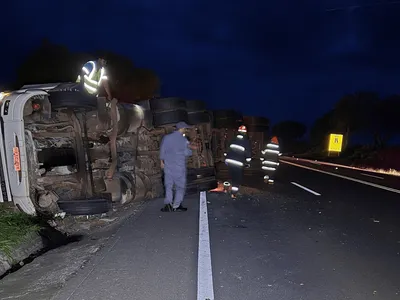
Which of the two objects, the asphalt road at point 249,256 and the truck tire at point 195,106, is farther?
the truck tire at point 195,106

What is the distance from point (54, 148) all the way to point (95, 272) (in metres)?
3.20

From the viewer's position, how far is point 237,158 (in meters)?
9.46

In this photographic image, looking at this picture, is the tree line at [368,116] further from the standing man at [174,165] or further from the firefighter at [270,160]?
the standing man at [174,165]

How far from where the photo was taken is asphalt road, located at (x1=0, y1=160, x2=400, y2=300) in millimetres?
3720

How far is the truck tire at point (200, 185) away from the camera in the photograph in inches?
354

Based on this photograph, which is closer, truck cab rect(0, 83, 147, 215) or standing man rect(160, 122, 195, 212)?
truck cab rect(0, 83, 147, 215)

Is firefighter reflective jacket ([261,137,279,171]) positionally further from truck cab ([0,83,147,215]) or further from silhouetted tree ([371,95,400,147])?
silhouetted tree ([371,95,400,147])

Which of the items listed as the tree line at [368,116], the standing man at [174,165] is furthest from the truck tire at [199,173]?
the tree line at [368,116]

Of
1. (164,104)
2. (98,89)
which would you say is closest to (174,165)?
(164,104)

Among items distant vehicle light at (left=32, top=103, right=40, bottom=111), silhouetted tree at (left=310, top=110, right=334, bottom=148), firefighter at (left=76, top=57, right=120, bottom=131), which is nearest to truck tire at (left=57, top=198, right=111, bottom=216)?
firefighter at (left=76, top=57, right=120, bottom=131)

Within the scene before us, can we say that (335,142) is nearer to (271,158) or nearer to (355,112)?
(355,112)

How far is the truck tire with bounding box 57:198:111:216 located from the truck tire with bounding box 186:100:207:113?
3.71 metres

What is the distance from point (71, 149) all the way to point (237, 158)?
13.5ft

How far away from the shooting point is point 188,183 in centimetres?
895
